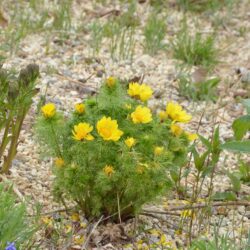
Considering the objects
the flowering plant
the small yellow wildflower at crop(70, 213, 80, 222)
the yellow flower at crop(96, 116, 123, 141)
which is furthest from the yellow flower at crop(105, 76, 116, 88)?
the small yellow wildflower at crop(70, 213, 80, 222)

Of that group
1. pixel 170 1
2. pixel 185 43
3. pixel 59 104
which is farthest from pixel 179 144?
pixel 170 1

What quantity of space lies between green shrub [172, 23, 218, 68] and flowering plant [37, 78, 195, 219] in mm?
1828

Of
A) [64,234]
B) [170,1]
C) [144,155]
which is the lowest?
[64,234]

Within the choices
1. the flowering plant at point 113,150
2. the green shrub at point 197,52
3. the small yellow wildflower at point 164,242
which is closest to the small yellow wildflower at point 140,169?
the flowering plant at point 113,150

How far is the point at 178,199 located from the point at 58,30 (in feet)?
6.35

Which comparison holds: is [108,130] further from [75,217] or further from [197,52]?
[197,52]

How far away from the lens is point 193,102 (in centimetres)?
425

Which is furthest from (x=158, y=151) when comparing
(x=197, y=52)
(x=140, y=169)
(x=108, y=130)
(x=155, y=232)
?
(x=197, y=52)

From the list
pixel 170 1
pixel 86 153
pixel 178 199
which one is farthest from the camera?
pixel 170 1

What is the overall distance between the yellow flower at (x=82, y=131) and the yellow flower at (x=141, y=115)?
0.56 feet

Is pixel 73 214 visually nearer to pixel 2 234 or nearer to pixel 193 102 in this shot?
pixel 2 234

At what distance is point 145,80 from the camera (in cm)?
445

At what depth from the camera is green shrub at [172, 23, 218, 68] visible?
15.2 ft

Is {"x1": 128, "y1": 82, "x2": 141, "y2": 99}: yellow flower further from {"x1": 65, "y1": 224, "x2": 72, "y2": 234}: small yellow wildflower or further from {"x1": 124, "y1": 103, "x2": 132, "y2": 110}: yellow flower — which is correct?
{"x1": 65, "y1": 224, "x2": 72, "y2": 234}: small yellow wildflower
